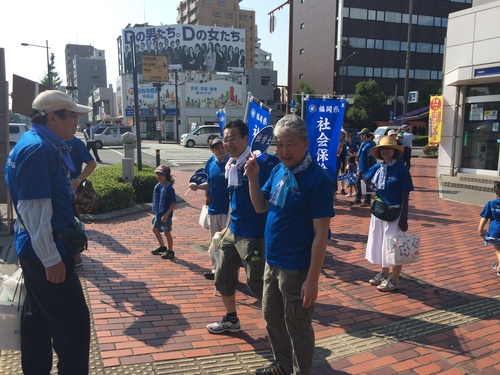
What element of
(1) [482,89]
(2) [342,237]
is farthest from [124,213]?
(1) [482,89]

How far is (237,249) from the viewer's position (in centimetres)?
346

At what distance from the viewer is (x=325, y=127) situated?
592cm

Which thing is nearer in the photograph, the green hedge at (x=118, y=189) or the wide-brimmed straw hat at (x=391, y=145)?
the wide-brimmed straw hat at (x=391, y=145)

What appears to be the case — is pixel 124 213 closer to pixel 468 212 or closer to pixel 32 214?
pixel 32 214

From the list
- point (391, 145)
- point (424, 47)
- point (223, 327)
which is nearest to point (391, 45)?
point (424, 47)

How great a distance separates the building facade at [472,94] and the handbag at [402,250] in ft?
28.8

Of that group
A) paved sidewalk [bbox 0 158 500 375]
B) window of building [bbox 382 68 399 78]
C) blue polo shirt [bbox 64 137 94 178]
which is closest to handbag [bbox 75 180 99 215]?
blue polo shirt [bbox 64 137 94 178]

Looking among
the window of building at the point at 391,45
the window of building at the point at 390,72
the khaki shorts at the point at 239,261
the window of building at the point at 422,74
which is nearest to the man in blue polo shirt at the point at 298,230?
the khaki shorts at the point at 239,261

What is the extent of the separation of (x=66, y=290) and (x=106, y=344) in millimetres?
1103

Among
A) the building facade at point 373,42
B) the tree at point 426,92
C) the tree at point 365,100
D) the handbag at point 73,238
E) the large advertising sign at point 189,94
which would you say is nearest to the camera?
the handbag at point 73,238

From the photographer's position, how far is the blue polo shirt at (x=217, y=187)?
4516 mm

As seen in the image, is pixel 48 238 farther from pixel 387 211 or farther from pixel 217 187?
pixel 387 211

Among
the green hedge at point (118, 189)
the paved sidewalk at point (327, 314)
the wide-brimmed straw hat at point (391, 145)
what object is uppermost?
the wide-brimmed straw hat at point (391, 145)

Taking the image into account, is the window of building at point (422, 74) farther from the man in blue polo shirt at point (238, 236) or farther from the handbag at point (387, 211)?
the man in blue polo shirt at point (238, 236)
